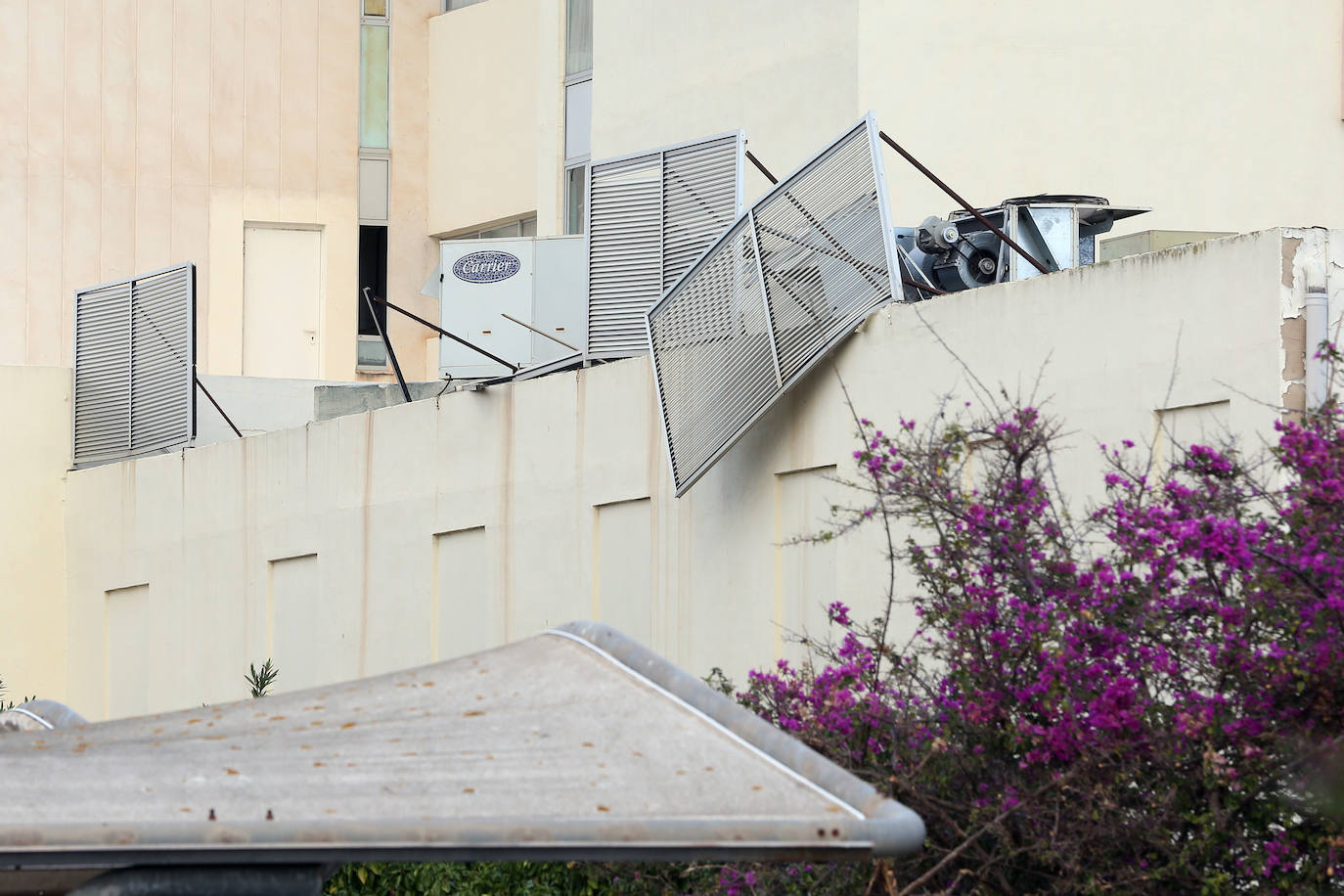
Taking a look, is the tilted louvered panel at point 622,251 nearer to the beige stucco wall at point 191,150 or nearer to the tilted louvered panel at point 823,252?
the tilted louvered panel at point 823,252

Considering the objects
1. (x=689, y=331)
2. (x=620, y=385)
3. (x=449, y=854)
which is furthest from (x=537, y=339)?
(x=449, y=854)

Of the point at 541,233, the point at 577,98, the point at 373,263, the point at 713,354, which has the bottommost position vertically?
the point at 713,354

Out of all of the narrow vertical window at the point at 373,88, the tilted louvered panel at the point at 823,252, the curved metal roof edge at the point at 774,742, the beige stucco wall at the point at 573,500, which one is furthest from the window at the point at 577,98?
the curved metal roof edge at the point at 774,742

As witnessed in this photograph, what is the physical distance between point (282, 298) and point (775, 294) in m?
22.5

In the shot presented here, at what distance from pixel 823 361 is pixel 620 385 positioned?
288cm

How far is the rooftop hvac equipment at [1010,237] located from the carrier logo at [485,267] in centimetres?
682

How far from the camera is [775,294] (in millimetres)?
16062

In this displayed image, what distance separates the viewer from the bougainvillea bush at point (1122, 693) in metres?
8.01

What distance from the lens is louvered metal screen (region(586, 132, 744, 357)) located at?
18.4 m

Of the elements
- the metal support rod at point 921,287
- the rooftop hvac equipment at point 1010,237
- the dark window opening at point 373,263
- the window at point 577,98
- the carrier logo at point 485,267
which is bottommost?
the metal support rod at point 921,287

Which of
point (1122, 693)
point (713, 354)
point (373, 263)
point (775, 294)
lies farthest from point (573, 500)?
point (373, 263)

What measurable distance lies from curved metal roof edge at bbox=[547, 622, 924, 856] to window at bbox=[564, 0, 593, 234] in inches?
957

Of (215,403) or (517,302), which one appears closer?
(517,302)

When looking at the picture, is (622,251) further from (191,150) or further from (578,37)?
(191,150)
